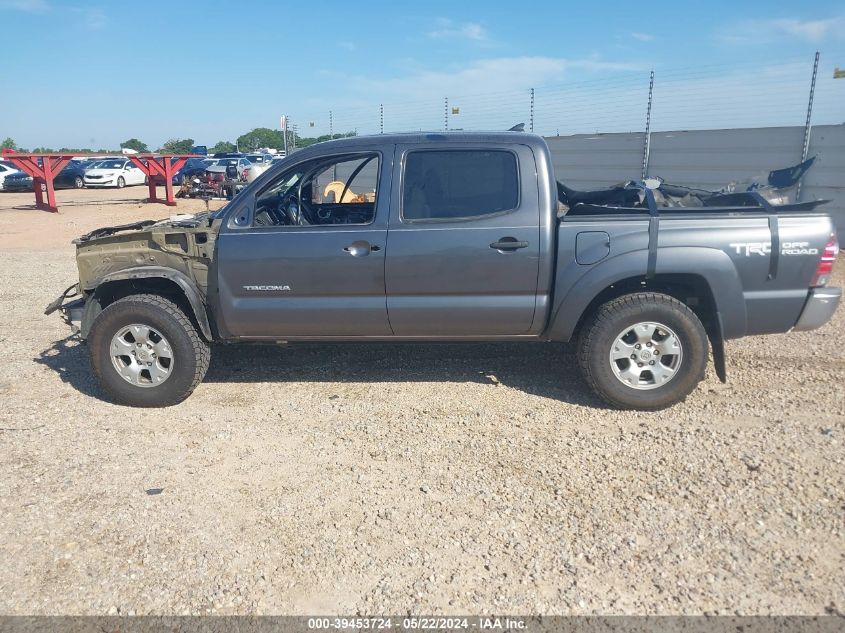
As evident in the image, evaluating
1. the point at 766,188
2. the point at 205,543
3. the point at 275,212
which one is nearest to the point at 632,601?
the point at 205,543

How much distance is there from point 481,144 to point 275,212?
1.58m

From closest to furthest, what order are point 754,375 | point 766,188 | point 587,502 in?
1. point 587,502
2. point 754,375
3. point 766,188

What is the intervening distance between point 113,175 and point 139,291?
95.3 ft

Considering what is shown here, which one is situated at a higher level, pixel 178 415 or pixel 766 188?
pixel 766 188

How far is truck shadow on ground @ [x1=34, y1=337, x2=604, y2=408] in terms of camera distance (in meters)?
5.20

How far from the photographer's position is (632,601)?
9.08ft

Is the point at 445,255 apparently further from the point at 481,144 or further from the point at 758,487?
the point at 758,487

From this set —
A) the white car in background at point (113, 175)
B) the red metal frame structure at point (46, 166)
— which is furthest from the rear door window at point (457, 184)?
the white car in background at point (113, 175)

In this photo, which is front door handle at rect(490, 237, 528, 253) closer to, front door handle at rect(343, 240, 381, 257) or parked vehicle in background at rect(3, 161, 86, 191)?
front door handle at rect(343, 240, 381, 257)

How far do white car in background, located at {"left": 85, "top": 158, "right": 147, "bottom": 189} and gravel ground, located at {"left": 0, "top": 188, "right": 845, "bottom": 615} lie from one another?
28065 millimetres

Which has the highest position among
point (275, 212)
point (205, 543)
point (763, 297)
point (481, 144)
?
point (481, 144)

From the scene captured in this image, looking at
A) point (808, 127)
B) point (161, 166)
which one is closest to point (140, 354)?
point (808, 127)

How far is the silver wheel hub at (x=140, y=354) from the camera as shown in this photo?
4727 millimetres

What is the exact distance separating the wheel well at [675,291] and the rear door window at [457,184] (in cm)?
92
